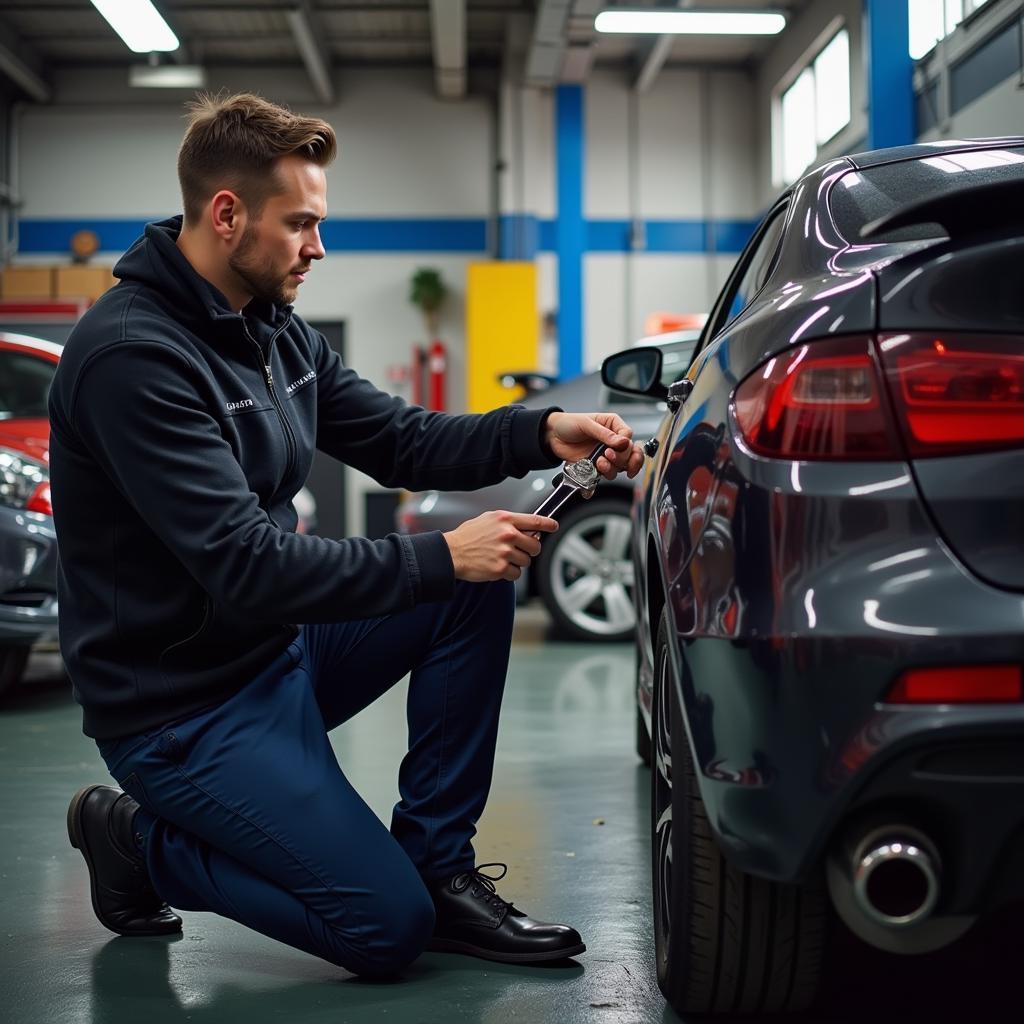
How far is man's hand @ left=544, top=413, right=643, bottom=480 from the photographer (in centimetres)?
228

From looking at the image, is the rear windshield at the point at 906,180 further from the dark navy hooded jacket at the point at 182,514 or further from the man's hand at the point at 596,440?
the dark navy hooded jacket at the point at 182,514

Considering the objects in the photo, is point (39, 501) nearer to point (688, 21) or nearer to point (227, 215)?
point (227, 215)

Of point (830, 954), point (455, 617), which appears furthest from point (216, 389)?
point (830, 954)

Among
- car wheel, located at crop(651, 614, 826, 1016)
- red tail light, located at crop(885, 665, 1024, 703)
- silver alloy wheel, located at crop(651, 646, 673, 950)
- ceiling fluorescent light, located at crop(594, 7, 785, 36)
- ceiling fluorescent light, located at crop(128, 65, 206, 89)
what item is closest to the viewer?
red tail light, located at crop(885, 665, 1024, 703)

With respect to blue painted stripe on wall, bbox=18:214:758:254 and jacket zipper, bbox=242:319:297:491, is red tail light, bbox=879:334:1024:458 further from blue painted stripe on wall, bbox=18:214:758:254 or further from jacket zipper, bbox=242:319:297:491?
blue painted stripe on wall, bbox=18:214:758:254

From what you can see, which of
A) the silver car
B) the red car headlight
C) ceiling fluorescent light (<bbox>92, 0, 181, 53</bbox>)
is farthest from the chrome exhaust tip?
ceiling fluorescent light (<bbox>92, 0, 181, 53</bbox>)

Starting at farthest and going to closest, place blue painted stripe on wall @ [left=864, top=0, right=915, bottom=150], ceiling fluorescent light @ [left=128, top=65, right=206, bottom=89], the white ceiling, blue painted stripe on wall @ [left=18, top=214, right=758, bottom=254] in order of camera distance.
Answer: blue painted stripe on wall @ [left=18, top=214, right=758, bottom=254]
ceiling fluorescent light @ [left=128, top=65, right=206, bottom=89]
the white ceiling
blue painted stripe on wall @ [left=864, top=0, right=915, bottom=150]

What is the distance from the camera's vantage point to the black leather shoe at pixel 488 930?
6.95 feet

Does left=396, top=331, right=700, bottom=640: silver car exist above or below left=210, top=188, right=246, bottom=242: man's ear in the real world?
below

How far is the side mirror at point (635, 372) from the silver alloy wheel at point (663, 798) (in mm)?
948

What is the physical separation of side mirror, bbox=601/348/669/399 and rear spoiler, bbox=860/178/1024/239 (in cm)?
129

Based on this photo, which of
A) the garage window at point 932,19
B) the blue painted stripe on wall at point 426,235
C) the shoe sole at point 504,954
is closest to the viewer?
the shoe sole at point 504,954

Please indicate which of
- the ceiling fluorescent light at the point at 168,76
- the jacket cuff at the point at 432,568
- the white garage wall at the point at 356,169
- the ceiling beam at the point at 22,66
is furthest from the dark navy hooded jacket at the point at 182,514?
the white garage wall at the point at 356,169

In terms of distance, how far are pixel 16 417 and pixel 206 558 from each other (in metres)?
3.64
